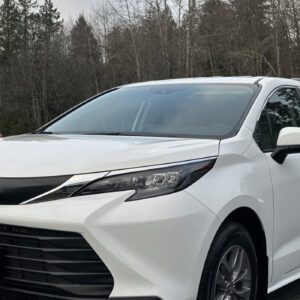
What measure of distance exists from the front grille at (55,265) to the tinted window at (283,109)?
188cm

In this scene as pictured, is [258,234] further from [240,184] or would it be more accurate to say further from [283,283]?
[283,283]

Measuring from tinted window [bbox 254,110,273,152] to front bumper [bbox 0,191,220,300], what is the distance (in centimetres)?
113

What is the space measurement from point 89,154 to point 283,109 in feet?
6.55

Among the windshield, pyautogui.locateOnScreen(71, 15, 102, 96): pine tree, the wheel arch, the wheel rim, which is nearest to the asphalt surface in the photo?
the wheel arch

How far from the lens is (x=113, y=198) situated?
2.86 metres

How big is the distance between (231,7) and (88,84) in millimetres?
19563

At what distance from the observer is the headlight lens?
290 cm

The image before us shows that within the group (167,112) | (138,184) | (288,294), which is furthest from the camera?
(288,294)

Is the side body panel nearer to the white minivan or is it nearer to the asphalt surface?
the white minivan

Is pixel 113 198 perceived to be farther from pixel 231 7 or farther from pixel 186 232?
pixel 231 7

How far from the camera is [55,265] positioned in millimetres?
2842

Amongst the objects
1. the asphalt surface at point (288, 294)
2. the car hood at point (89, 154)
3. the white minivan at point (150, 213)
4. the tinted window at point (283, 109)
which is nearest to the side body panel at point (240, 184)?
the white minivan at point (150, 213)

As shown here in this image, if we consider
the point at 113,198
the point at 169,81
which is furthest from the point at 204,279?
the point at 169,81

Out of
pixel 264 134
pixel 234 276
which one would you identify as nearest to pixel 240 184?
pixel 234 276
